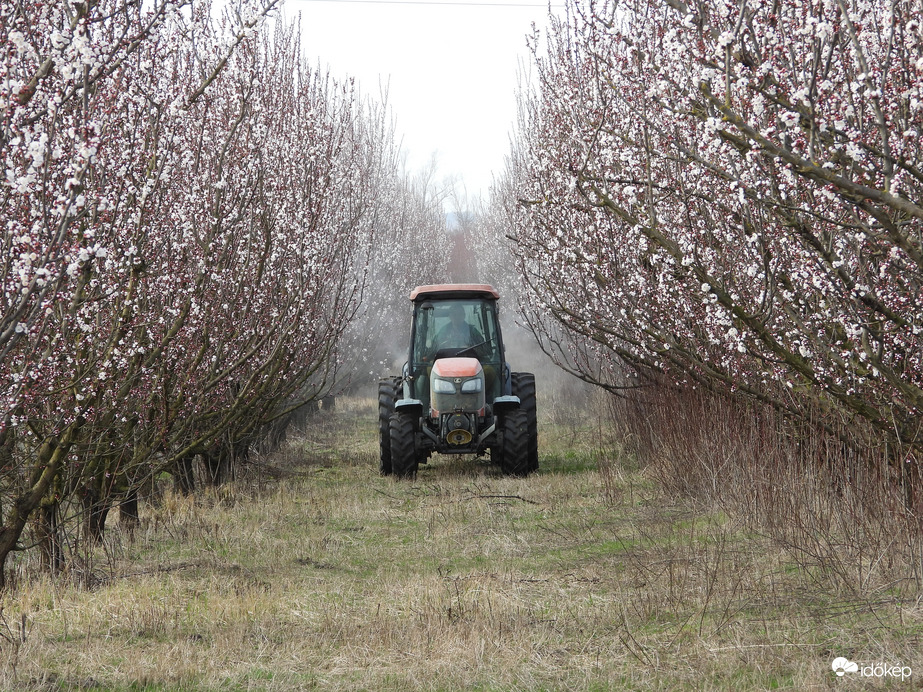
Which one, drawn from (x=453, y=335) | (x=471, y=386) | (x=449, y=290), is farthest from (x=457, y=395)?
(x=449, y=290)

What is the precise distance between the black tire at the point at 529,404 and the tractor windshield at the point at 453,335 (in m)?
0.37

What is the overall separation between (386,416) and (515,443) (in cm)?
174

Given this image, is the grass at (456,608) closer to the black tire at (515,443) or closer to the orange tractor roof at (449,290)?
the black tire at (515,443)

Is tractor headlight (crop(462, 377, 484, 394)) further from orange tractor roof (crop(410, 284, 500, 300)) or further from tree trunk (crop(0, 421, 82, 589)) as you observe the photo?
tree trunk (crop(0, 421, 82, 589))

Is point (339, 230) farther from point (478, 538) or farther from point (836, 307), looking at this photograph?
point (836, 307)

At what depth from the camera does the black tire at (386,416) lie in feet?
36.6

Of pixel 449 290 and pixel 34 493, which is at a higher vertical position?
pixel 449 290

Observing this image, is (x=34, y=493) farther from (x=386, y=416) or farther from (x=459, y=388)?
(x=386, y=416)

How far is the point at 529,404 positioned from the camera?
11.0 meters

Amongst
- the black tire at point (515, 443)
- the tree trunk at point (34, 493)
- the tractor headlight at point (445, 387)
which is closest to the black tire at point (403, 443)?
the tractor headlight at point (445, 387)

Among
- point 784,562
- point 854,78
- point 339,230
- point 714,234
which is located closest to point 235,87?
point 339,230

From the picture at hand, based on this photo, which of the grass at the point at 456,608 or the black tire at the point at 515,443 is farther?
the black tire at the point at 515,443

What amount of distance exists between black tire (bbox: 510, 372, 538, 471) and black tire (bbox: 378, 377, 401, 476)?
150 cm

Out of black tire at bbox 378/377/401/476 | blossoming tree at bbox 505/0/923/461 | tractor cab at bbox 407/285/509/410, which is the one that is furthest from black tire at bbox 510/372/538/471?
blossoming tree at bbox 505/0/923/461
